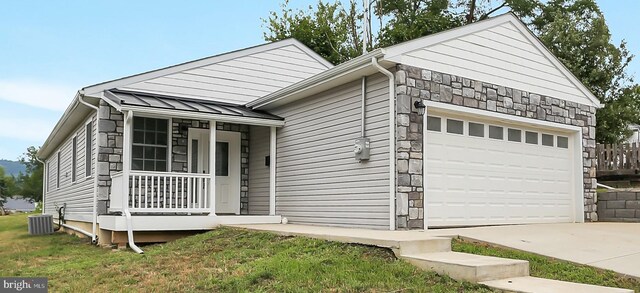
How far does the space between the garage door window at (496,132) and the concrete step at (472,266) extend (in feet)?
13.4

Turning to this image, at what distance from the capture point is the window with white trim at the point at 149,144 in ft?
34.4

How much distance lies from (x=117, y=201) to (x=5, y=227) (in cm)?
950

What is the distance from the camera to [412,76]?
8.28 m

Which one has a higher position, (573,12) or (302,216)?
(573,12)

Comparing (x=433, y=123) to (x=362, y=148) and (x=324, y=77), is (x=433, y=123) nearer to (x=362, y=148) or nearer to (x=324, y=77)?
(x=362, y=148)

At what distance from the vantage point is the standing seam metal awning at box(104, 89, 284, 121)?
9641 mm

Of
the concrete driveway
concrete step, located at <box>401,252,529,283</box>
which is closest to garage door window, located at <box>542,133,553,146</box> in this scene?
→ the concrete driveway

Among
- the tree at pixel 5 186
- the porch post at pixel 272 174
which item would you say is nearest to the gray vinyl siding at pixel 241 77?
the porch post at pixel 272 174

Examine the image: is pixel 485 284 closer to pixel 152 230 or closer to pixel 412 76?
pixel 412 76

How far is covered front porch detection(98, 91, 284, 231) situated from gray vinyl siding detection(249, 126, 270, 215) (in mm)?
21

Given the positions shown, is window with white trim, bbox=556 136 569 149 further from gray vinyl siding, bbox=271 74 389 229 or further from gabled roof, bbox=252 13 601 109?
gray vinyl siding, bbox=271 74 389 229

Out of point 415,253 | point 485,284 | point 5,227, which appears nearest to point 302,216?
point 415,253

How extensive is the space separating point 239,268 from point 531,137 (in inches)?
257

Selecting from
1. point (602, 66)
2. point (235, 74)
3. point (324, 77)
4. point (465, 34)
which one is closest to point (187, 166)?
point (235, 74)
